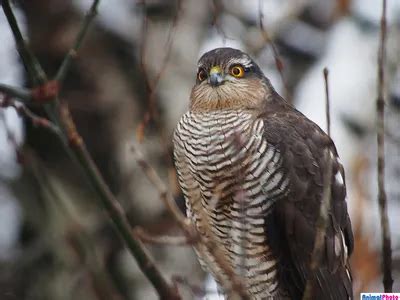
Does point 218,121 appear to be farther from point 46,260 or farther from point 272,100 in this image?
point 46,260

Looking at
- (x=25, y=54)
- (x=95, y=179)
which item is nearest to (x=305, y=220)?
(x=95, y=179)

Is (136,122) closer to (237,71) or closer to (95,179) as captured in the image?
(237,71)

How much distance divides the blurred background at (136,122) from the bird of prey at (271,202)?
4.60 ft

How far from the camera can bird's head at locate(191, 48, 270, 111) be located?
598cm

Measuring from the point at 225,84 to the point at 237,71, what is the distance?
12 centimetres

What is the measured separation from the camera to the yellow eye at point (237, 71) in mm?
6090

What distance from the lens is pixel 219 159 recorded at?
559 cm

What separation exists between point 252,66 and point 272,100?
0.90 ft

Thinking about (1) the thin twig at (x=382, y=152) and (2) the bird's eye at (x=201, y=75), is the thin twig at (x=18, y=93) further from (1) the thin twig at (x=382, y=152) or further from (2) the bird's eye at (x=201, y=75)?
(2) the bird's eye at (x=201, y=75)

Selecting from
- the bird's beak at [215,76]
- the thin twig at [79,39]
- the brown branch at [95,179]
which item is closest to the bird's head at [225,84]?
the bird's beak at [215,76]

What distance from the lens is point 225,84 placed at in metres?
6.07

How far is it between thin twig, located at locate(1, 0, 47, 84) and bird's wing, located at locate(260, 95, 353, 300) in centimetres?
194

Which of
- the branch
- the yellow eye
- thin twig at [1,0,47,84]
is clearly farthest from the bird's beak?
the branch

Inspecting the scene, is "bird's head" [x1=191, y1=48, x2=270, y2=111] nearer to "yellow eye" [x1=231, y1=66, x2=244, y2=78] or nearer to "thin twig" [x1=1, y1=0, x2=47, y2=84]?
"yellow eye" [x1=231, y1=66, x2=244, y2=78]
